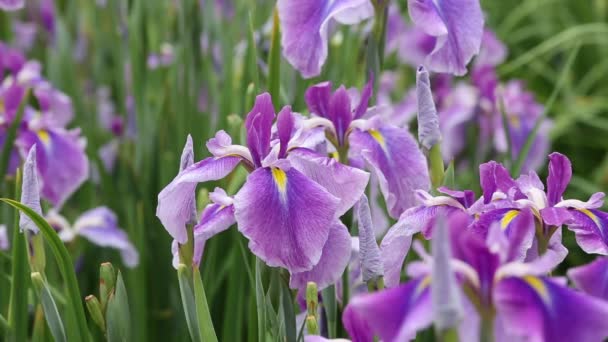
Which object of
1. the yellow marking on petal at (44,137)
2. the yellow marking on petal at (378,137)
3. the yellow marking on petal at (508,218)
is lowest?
the yellow marking on petal at (508,218)

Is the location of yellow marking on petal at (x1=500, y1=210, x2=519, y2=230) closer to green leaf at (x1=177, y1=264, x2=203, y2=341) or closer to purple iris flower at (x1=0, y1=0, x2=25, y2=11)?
green leaf at (x1=177, y1=264, x2=203, y2=341)

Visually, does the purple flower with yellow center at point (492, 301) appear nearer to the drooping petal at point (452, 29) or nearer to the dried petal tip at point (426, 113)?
the dried petal tip at point (426, 113)

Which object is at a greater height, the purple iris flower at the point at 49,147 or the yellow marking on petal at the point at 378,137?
the purple iris flower at the point at 49,147

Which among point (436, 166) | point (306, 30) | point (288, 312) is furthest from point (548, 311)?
point (306, 30)

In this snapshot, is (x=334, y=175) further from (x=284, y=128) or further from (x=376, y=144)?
(x=376, y=144)

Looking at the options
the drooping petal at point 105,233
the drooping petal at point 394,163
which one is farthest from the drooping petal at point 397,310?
the drooping petal at point 105,233

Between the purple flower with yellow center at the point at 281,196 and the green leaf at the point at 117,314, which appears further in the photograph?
the green leaf at the point at 117,314
